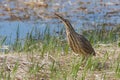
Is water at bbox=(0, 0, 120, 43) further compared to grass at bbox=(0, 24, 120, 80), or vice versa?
water at bbox=(0, 0, 120, 43)

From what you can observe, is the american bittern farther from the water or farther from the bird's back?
the water

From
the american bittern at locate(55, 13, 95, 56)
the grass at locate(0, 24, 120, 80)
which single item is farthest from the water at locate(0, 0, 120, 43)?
the american bittern at locate(55, 13, 95, 56)

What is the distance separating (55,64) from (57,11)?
770cm

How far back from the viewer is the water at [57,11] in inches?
547

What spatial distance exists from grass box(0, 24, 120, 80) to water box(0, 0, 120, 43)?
327cm

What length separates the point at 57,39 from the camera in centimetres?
1056

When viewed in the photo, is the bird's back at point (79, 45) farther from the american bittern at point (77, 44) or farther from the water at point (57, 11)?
the water at point (57, 11)

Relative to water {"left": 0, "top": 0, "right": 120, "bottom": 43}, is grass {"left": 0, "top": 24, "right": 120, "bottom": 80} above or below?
above

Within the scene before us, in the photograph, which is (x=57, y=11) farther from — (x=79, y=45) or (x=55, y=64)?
(x=55, y=64)

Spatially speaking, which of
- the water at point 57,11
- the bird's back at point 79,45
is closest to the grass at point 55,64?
the bird's back at point 79,45

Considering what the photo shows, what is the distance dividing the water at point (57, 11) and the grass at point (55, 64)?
327 cm

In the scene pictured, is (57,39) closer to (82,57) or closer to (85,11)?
(82,57)

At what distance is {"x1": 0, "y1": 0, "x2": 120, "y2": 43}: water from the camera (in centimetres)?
1389

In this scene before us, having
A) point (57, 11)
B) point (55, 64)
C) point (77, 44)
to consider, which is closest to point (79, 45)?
point (77, 44)
